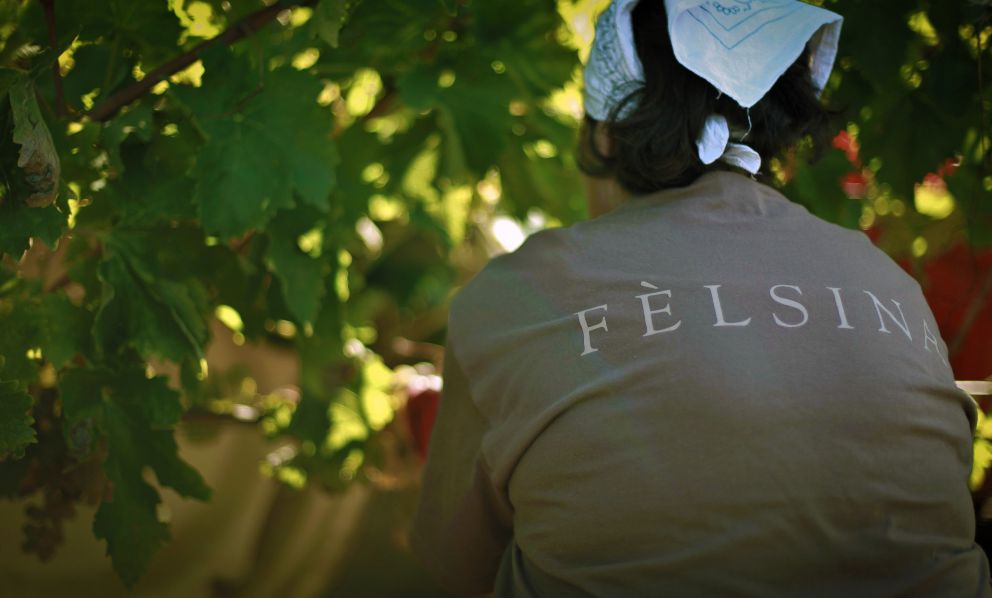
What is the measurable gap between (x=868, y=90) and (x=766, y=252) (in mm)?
530

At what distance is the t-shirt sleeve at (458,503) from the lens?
1.10m

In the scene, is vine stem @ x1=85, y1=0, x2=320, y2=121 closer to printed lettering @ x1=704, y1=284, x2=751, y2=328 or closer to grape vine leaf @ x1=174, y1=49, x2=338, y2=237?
grape vine leaf @ x1=174, y1=49, x2=338, y2=237

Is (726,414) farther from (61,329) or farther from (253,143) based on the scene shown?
(61,329)

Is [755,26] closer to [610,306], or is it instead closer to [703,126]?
[703,126]

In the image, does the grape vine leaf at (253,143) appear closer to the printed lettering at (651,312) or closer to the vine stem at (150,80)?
the vine stem at (150,80)

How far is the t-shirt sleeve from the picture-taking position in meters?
1.10

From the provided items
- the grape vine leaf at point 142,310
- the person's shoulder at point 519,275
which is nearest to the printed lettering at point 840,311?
the person's shoulder at point 519,275

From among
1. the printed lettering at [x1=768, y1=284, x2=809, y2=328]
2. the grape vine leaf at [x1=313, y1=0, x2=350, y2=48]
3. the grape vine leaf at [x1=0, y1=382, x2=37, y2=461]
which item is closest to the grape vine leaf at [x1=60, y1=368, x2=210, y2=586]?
the grape vine leaf at [x1=0, y1=382, x2=37, y2=461]

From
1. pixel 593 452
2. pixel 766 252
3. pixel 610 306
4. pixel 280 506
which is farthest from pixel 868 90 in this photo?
pixel 280 506

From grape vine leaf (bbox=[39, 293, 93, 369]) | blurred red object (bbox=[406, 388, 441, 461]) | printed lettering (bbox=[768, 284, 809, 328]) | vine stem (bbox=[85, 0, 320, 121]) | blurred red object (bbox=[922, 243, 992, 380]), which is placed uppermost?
vine stem (bbox=[85, 0, 320, 121])

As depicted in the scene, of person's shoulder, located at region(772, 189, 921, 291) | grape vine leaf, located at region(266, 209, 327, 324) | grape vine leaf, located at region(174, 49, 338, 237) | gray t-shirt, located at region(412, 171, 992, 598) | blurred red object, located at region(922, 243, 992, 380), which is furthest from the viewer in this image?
blurred red object, located at region(922, 243, 992, 380)

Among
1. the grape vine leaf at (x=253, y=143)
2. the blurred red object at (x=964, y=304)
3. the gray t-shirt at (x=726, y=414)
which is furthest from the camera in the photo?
the blurred red object at (x=964, y=304)

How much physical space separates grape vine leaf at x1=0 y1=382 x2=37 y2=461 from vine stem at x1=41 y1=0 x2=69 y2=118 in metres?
0.34

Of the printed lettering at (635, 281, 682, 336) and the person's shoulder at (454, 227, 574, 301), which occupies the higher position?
the printed lettering at (635, 281, 682, 336)
